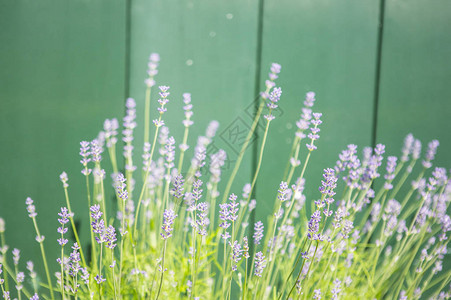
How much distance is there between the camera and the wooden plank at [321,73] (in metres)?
2.16

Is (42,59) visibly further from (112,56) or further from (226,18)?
(226,18)

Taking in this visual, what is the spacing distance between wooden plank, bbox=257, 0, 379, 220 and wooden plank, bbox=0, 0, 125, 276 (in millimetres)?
887

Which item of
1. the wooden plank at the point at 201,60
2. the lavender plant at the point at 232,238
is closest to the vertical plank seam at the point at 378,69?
the lavender plant at the point at 232,238

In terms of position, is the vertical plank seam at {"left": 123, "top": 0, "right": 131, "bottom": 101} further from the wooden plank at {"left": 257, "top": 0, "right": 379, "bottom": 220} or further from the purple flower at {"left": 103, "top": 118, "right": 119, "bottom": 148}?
the wooden plank at {"left": 257, "top": 0, "right": 379, "bottom": 220}

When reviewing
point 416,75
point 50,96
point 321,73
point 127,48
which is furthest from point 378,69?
point 50,96

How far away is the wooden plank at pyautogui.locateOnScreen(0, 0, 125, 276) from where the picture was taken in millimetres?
2021

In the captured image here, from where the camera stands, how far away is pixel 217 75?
2.15 m

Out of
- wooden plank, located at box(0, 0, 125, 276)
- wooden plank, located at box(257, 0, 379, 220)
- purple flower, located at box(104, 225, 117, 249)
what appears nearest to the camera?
purple flower, located at box(104, 225, 117, 249)

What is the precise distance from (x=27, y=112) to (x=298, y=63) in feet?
4.98

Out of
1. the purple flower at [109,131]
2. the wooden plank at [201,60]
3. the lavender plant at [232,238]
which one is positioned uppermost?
the wooden plank at [201,60]

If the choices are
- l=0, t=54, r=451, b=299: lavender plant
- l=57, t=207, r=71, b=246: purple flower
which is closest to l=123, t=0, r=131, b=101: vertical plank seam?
l=0, t=54, r=451, b=299: lavender plant

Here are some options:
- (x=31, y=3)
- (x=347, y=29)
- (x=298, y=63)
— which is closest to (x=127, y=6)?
(x=31, y=3)

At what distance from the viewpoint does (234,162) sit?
2.16 metres

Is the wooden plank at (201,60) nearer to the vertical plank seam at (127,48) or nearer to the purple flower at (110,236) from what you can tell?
the vertical plank seam at (127,48)
